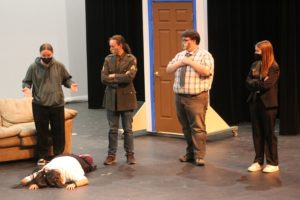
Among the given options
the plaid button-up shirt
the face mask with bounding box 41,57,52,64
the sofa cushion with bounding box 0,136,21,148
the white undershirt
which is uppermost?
the face mask with bounding box 41,57,52,64

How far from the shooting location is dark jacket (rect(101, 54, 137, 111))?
6.57 metres

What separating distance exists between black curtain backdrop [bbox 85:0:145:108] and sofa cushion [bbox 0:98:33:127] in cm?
388

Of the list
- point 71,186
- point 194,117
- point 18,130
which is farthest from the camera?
point 18,130

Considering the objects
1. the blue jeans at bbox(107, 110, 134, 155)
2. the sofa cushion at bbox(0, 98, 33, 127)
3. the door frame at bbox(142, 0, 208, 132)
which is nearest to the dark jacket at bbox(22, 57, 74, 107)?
the blue jeans at bbox(107, 110, 134, 155)

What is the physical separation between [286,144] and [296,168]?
1.28m

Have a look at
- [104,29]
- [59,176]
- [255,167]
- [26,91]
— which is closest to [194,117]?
[255,167]

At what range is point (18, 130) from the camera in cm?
701

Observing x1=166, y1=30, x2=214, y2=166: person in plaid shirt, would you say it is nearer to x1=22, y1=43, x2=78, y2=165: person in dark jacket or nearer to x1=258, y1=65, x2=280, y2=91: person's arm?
x1=258, y1=65, x2=280, y2=91: person's arm

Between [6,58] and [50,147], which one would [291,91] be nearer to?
[50,147]

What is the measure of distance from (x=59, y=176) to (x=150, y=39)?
288 cm

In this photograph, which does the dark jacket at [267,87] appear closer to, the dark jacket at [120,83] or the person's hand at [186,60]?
the person's hand at [186,60]

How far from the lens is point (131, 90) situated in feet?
21.9

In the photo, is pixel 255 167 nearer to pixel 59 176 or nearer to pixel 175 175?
pixel 175 175

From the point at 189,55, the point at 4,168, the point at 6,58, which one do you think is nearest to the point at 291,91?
the point at 189,55
